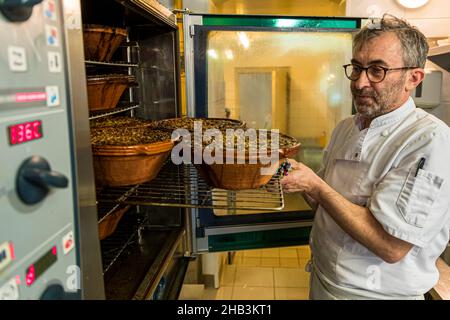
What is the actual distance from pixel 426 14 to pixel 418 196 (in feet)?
5.81

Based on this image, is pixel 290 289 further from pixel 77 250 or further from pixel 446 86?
pixel 77 250

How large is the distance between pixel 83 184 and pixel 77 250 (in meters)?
0.12

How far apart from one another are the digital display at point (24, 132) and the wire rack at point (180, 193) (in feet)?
2.10

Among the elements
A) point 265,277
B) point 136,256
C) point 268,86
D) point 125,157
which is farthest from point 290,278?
point 125,157

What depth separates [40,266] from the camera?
1.85ft

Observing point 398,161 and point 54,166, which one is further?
point 398,161

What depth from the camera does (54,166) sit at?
1.93ft

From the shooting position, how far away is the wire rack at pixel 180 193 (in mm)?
1269

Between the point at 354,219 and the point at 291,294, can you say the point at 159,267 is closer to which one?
the point at 354,219

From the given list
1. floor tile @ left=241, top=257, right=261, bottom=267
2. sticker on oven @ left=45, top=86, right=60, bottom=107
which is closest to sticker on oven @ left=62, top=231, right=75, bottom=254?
sticker on oven @ left=45, top=86, right=60, bottom=107

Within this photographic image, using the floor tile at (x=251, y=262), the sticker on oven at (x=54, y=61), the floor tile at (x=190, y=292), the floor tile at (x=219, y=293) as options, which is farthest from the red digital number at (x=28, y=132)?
the floor tile at (x=251, y=262)

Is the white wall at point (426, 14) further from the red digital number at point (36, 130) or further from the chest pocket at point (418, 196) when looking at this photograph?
the red digital number at point (36, 130)

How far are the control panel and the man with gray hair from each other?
85 centimetres
